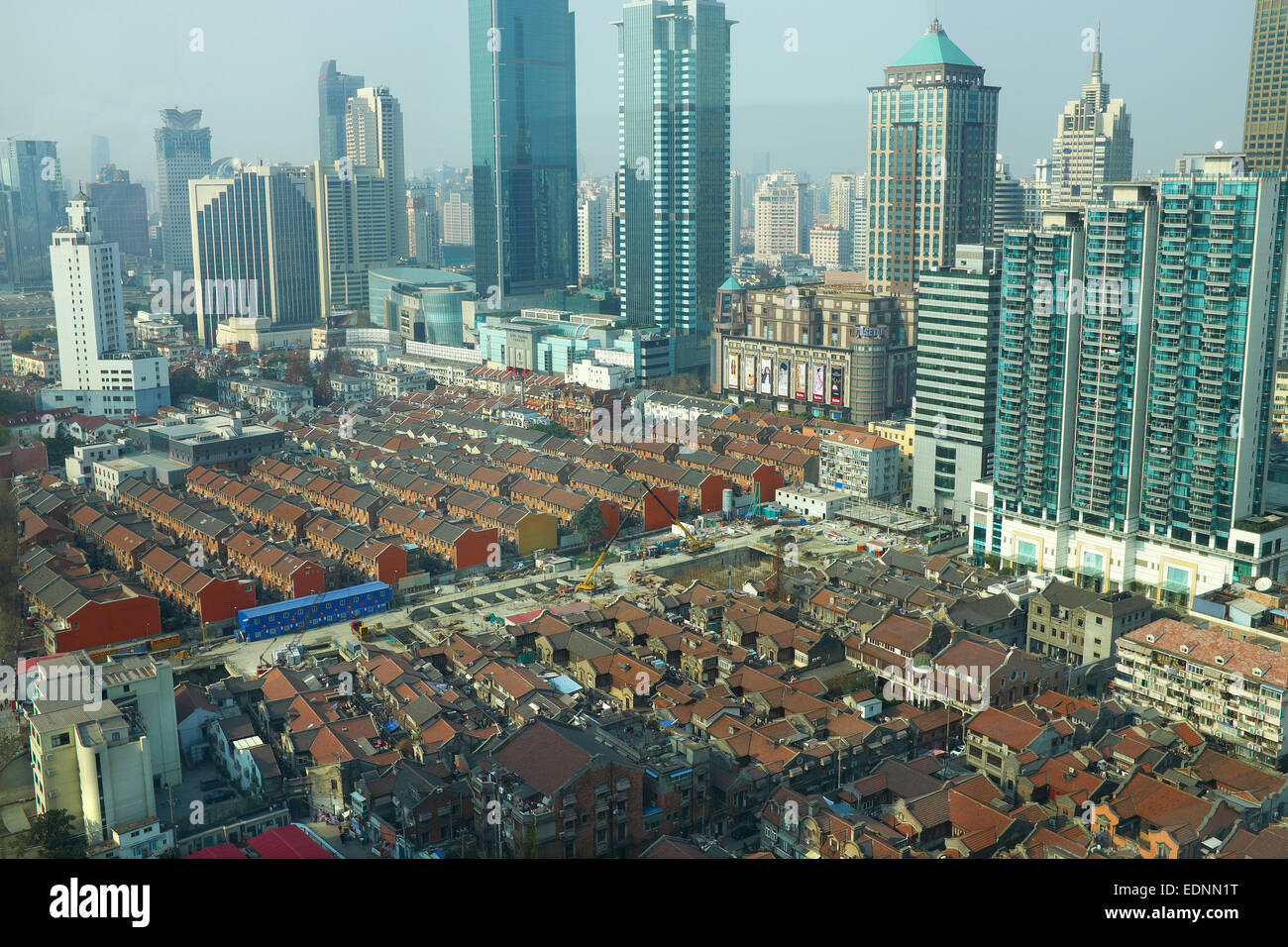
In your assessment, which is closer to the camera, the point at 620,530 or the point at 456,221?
the point at 620,530

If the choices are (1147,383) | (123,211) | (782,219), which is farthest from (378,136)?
(1147,383)

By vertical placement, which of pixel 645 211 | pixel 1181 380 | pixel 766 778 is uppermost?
pixel 645 211

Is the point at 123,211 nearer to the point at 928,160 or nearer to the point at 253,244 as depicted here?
the point at 253,244

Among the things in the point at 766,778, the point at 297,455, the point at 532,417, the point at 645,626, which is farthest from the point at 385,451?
the point at 766,778

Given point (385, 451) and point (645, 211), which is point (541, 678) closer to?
point (385, 451)

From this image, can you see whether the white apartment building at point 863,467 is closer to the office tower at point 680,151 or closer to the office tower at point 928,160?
the office tower at point 928,160
